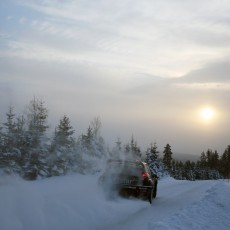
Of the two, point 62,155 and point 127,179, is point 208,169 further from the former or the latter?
point 127,179

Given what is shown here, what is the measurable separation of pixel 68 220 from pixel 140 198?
5.06 metres

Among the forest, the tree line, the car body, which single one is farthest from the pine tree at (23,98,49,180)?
the tree line

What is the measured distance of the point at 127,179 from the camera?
13133 mm

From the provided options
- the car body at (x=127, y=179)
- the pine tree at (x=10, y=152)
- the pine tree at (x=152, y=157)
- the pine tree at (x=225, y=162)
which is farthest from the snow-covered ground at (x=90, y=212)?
the pine tree at (x=225, y=162)

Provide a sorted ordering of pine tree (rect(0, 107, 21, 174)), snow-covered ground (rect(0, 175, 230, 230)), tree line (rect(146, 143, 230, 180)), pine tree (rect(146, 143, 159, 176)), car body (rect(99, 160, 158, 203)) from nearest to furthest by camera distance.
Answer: snow-covered ground (rect(0, 175, 230, 230)) < car body (rect(99, 160, 158, 203)) < pine tree (rect(0, 107, 21, 174)) < pine tree (rect(146, 143, 159, 176)) < tree line (rect(146, 143, 230, 180))

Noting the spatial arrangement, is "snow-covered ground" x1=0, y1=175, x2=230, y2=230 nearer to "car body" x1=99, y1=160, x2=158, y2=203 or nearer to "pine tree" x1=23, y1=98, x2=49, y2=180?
"car body" x1=99, y1=160, x2=158, y2=203

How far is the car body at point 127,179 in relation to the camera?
13.0 meters

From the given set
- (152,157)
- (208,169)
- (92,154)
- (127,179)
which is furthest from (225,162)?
(127,179)

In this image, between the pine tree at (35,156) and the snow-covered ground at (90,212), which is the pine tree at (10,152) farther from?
the snow-covered ground at (90,212)

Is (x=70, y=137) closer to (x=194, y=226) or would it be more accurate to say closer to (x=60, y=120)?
(x=60, y=120)

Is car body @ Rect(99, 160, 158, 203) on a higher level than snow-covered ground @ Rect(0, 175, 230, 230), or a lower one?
higher

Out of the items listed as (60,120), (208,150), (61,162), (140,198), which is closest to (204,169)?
(208,150)

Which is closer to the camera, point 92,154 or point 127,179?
point 127,179

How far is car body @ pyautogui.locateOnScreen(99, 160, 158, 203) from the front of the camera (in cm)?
1300
